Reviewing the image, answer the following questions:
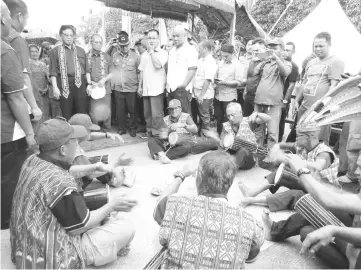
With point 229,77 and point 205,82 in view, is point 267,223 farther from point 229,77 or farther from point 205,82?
point 229,77

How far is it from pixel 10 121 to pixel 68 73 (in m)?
2.58

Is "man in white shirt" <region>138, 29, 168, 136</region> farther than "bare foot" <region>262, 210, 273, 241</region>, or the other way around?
"man in white shirt" <region>138, 29, 168, 136</region>

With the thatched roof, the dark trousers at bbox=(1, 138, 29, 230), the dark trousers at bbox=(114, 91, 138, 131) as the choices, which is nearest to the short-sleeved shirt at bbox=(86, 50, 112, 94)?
the dark trousers at bbox=(114, 91, 138, 131)

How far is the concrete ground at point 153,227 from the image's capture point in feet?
7.95

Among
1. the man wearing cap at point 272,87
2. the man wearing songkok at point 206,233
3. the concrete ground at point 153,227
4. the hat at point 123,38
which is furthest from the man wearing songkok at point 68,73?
the man wearing songkok at point 206,233

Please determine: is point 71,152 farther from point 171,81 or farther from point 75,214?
point 171,81

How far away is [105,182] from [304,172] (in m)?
2.17

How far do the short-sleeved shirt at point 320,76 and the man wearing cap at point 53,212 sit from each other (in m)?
3.51

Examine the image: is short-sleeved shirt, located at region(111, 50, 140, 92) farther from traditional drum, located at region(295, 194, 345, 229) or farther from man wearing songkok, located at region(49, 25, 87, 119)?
traditional drum, located at region(295, 194, 345, 229)

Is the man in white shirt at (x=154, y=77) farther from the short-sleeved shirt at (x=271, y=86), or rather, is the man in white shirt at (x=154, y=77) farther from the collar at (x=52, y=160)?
the collar at (x=52, y=160)

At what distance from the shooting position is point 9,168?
107 inches

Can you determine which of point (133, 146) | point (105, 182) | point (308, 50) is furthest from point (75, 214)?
point (308, 50)

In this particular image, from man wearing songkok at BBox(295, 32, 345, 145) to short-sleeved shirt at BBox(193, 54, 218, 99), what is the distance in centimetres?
151

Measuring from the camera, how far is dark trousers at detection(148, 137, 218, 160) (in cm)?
477
